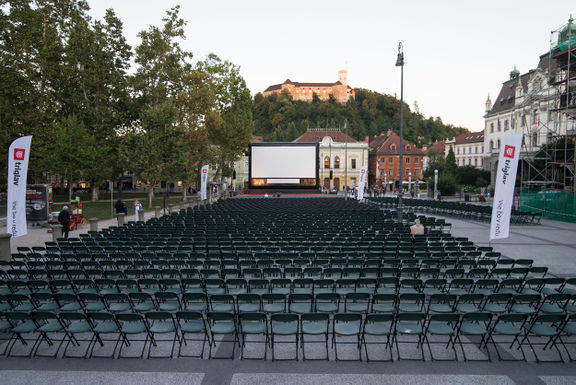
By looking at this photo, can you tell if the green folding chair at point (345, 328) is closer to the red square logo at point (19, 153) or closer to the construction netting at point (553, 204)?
the red square logo at point (19, 153)

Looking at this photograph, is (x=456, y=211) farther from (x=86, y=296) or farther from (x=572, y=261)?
(x=86, y=296)

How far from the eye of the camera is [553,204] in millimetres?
21453

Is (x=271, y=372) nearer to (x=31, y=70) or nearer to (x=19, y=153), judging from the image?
(x=19, y=153)

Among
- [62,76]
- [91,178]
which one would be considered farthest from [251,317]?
[62,76]

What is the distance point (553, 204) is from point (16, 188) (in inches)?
1044

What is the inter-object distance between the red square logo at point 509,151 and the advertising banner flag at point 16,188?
1307cm

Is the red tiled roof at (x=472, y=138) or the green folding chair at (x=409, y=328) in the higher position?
the red tiled roof at (x=472, y=138)

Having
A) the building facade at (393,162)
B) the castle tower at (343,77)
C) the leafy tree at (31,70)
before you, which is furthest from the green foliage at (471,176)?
the castle tower at (343,77)

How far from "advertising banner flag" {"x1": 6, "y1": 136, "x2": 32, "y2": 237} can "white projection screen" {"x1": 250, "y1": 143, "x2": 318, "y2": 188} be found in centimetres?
2974

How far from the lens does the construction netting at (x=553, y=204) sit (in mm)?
19891

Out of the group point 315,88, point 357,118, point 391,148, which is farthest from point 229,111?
point 315,88

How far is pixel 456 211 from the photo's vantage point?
79.3 ft

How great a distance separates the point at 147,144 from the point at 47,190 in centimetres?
989

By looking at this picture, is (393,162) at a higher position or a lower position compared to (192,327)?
higher
